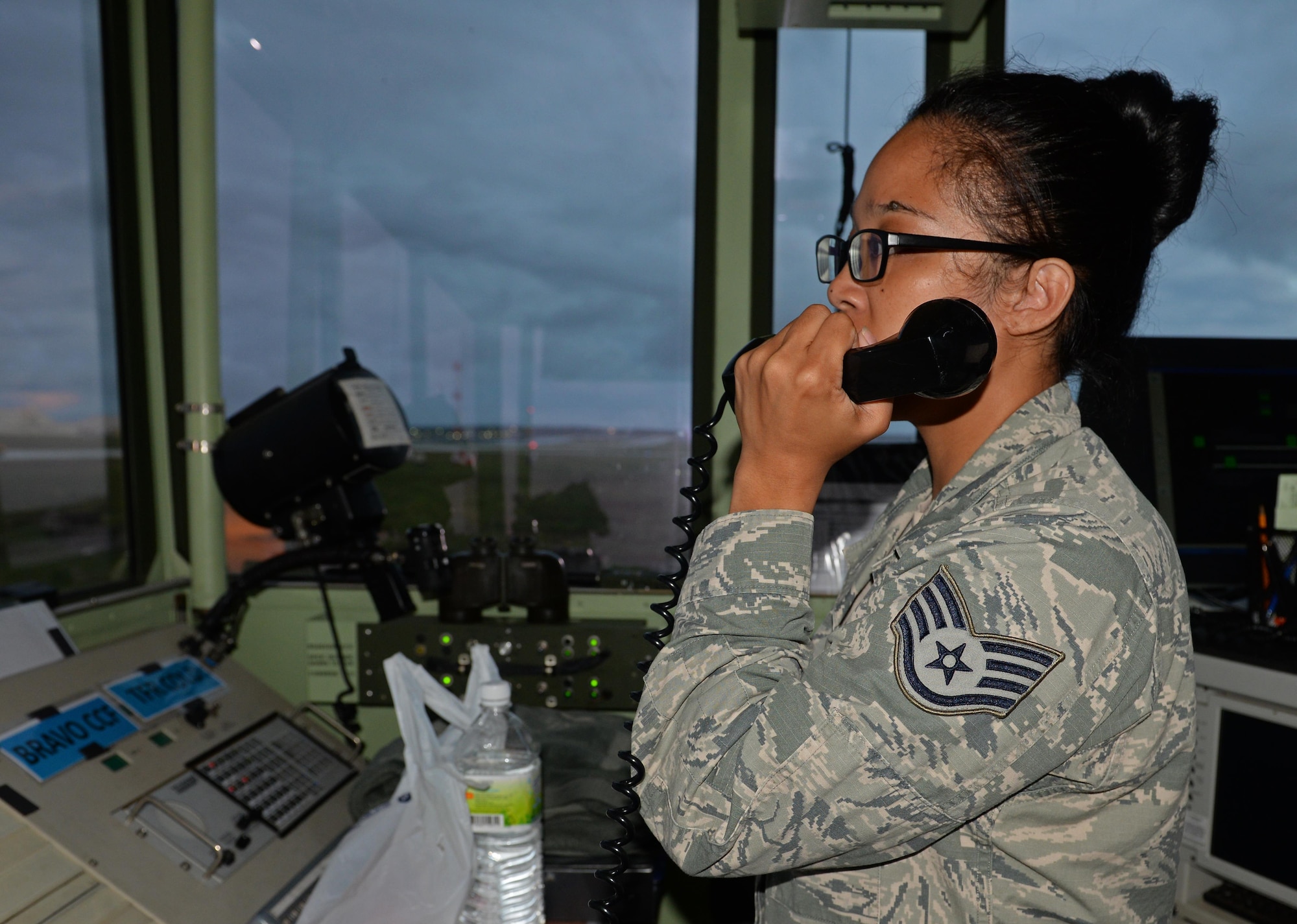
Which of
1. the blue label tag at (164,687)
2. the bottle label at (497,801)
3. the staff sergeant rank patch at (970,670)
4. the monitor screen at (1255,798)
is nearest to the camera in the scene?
the staff sergeant rank patch at (970,670)

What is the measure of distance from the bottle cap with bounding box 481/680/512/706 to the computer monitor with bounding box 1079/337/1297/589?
1452 millimetres

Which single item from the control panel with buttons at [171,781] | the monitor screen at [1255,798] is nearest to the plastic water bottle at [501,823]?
the control panel with buttons at [171,781]

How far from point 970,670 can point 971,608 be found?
5cm

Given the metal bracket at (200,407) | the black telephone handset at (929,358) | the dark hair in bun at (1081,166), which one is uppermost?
the dark hair in bun at (1081,166)

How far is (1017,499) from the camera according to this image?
0.76 m

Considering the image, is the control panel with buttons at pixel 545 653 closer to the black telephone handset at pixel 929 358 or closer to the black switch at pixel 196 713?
the black switch at pixel 196 713

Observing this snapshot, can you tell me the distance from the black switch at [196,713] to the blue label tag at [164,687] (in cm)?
1

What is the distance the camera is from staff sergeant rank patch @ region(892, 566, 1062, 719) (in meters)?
0.63

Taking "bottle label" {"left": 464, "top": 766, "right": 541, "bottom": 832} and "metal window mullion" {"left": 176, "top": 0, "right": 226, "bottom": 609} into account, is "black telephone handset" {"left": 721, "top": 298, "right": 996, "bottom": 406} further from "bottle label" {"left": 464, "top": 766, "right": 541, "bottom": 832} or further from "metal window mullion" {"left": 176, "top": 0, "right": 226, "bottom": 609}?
"metal window mullion" {"left": 176, "top": 0, "right": 226, "bottom": 609}

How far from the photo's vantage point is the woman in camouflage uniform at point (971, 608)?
65 cm

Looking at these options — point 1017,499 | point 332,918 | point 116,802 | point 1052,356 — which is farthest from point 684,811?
point 116,802

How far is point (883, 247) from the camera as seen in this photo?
0.87 meters

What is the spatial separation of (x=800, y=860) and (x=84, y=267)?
2.26 m

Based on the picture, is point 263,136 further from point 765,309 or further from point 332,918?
point 332,918
